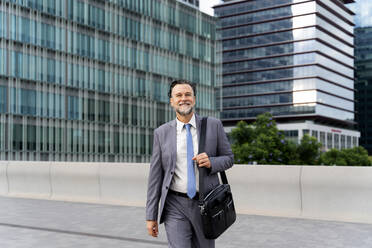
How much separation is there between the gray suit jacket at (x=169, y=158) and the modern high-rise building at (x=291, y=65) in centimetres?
9872

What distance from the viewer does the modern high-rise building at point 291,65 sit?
4060 inches

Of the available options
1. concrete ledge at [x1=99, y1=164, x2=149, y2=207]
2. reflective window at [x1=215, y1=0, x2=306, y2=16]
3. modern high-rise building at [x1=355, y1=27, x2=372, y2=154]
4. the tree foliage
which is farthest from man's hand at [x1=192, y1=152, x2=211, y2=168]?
modern high-rise building at [x1=355, y1=27, x2=372, y2=154]

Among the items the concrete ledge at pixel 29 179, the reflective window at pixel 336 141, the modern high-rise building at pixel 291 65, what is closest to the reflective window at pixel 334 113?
the modern high-rise building at pixel 291 65

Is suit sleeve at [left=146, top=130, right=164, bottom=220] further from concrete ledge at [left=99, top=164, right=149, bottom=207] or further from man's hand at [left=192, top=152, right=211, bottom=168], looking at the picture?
concrete ledge at [left=99, top=164, right=149, bottom=207]

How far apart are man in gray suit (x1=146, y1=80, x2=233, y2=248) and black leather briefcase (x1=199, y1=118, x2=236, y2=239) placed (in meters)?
0.05

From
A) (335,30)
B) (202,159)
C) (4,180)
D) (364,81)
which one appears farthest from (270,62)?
(202,159)

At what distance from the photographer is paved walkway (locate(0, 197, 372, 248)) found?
773 centimetres

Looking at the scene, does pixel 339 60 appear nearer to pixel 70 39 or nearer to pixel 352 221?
pixel 70 39

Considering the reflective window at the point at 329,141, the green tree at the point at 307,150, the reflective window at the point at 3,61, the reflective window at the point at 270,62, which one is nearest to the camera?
the reflective window at the point at 3,61

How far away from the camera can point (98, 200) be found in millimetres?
13641

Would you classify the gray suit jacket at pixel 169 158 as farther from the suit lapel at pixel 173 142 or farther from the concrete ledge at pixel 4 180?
the concrete ledge at pixel 4 180

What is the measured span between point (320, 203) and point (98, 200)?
5999 millimetres

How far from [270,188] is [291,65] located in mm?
97004

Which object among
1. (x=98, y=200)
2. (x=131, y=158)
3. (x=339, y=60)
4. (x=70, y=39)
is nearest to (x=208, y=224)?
(x=98, y=200)
